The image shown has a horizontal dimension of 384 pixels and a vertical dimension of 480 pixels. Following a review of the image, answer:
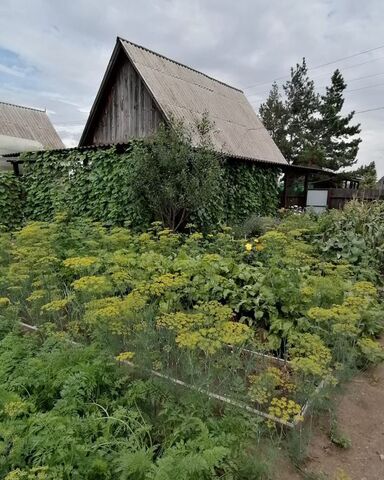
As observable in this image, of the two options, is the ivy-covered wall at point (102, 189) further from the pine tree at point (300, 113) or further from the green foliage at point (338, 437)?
the pine tree at point (300, 113)

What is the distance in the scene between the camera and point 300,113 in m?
28.0

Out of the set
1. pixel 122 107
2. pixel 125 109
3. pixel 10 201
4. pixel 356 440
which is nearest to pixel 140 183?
pixel 10 201

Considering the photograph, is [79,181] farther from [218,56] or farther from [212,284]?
[218,56]

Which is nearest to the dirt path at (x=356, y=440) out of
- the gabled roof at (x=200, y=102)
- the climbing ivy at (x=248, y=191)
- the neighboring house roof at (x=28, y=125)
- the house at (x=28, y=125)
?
the gabled roof at (x=200, y=102)

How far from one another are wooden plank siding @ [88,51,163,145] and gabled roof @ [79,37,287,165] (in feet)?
0.84

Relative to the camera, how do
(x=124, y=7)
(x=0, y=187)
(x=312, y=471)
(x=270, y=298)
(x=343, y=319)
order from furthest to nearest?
1. (x=0, y=187)
2. (x=124, y=7)
3. (x=270, y=298)
4. (x=343, y=319)
5. (x=312, y=471)

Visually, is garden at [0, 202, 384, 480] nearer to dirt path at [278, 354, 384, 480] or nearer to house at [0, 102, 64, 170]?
dirt path at [278, 354, 384, 480]

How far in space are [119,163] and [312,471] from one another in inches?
253

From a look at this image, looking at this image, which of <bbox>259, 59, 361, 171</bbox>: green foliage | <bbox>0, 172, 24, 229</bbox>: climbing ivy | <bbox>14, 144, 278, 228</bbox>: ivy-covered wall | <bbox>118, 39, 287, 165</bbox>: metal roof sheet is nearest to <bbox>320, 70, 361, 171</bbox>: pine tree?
<bbox>259, 59, 361, 171</bbox>: green foliage

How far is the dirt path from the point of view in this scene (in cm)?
189

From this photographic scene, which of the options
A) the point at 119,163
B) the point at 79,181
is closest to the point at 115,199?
the point at 119,163

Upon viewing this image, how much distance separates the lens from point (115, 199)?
23.7 feet

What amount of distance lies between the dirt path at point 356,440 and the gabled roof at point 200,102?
21.2ft

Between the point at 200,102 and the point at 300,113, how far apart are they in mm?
20266
